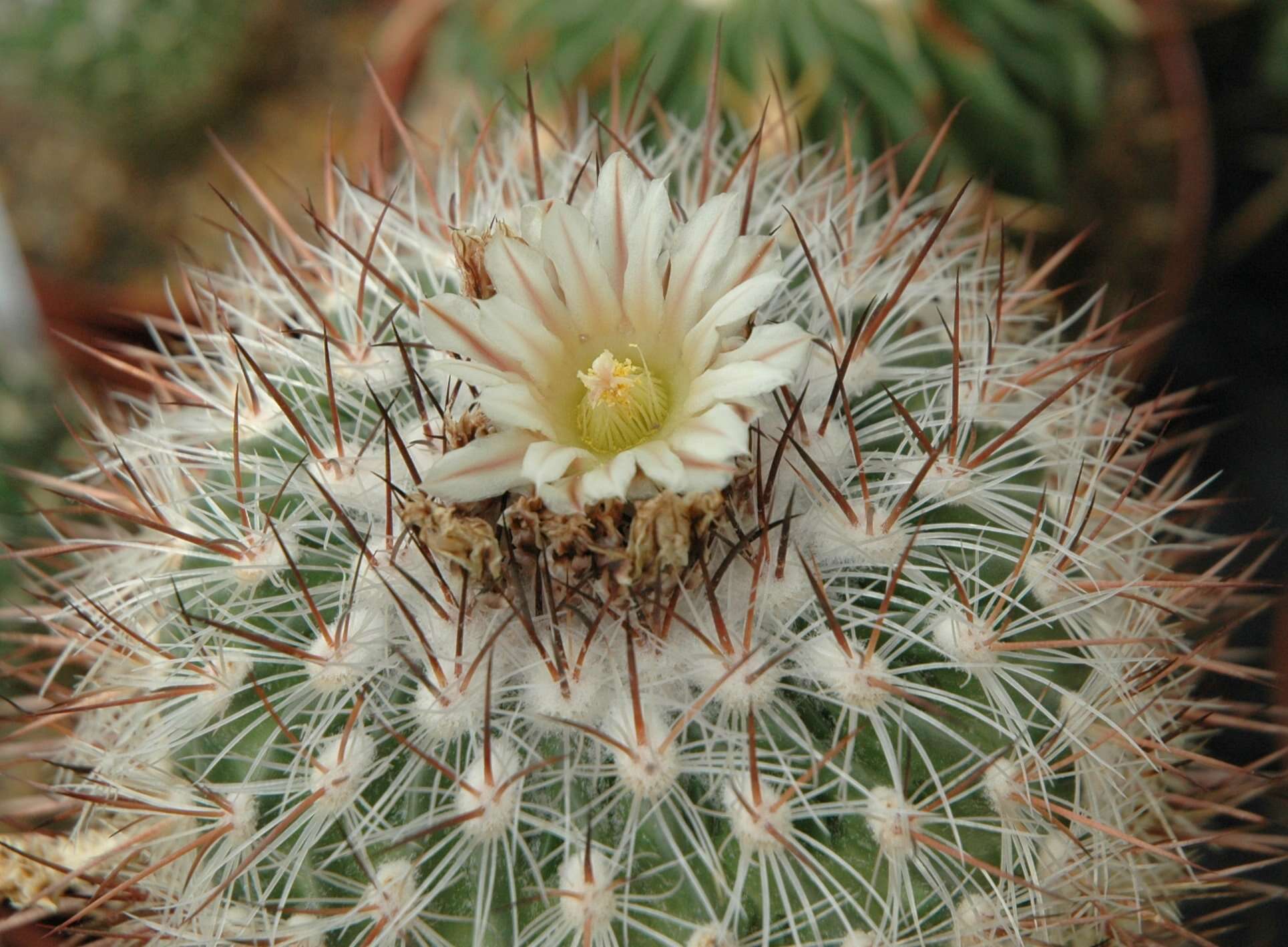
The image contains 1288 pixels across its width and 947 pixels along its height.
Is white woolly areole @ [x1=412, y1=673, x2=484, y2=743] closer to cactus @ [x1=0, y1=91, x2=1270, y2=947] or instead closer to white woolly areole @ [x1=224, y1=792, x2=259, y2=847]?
cactus @ [x1=0, y1=91, x2=1270, y2=947]

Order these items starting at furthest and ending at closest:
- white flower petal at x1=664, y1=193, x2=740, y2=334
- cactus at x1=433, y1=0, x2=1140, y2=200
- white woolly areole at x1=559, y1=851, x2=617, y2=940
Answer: cactus at x1=433, y1=0, x2=1140, y2=200 < white flower petal at x1=664, y1=193, x2=740, y2=334 < white woolly areole at x1=559, y1=851, x2=617, y2=940

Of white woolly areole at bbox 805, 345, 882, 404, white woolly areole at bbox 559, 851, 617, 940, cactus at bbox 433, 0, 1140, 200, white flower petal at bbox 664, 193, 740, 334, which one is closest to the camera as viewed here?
white woolly areole at bbox 559, 851, 617, 940

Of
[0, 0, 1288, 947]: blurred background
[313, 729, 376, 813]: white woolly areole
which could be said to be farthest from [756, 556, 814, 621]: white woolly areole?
[0, 0, 1288, 947]: blurred background

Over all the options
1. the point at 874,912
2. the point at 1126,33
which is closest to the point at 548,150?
the point at 874,912

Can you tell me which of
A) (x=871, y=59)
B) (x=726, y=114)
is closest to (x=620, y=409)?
(x=726, y=114)

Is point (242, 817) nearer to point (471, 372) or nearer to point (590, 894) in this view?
point (590, 894)

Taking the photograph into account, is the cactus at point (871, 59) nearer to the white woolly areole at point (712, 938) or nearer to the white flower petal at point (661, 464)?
the white flower petal at point (661, 464)

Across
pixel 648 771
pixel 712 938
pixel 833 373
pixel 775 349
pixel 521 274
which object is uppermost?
pixel 521 274
